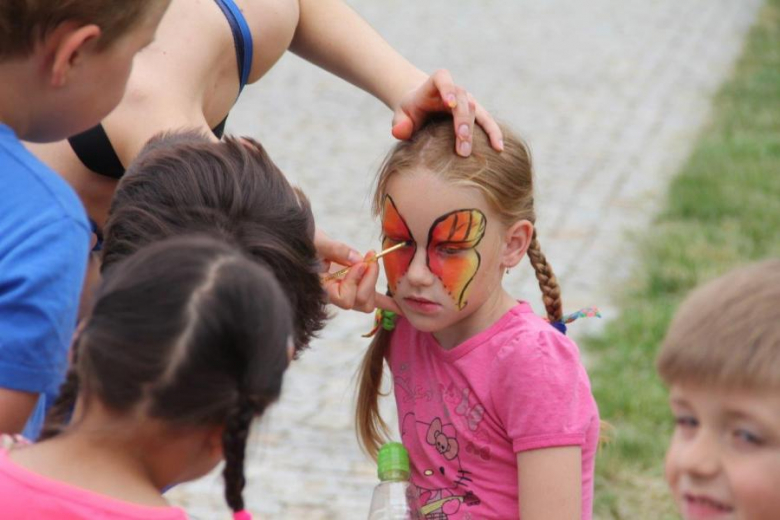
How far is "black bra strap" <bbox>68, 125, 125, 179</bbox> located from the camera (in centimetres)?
290

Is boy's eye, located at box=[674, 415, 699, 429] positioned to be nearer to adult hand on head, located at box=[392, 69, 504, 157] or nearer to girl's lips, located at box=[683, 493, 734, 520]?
girl's lips, located at box=[683, 493, 734, 520]

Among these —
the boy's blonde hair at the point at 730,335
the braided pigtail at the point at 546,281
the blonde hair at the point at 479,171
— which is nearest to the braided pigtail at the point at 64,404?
the boy's blonde hair at the point at 730,335

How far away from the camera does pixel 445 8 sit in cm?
1373

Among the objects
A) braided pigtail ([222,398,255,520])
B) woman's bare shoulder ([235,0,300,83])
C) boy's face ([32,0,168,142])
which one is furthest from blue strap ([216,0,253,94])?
braided pigtail ([222,398,255,520])

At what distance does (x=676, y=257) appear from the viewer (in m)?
6.64

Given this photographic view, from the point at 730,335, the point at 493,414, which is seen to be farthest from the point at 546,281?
the point at 730,335

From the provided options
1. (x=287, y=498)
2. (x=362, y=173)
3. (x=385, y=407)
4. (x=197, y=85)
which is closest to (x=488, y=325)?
(x=197, y=85)

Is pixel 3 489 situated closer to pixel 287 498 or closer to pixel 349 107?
pixel 287 498

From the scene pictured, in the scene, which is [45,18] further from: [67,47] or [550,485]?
[550,485]

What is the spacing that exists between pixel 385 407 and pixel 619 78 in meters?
6.34

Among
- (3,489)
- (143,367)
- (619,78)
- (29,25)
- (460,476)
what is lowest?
(619,78)

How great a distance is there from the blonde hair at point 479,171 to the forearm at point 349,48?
1.07ft

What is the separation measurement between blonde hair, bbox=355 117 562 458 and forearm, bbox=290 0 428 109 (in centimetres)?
33

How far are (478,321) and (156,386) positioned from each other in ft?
3.62
